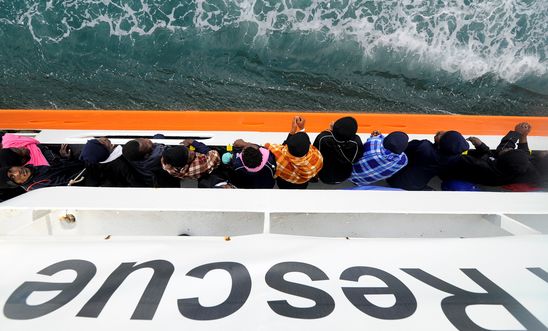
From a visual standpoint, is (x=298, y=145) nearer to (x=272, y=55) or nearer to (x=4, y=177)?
(x=4, y=177)

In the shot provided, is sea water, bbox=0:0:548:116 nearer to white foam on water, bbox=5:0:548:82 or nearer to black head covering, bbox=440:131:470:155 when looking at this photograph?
white foam on water, bbox=5:0:548:82

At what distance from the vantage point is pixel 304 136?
1.68 metres

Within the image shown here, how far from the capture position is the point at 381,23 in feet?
13.7

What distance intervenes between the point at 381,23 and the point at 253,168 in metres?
3.61

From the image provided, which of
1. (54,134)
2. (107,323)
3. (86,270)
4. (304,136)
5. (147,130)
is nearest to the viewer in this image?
(107,323)

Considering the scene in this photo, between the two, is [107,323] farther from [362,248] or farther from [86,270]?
[362,248]

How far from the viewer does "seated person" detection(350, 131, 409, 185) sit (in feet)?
5.51

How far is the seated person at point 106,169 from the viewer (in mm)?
1829

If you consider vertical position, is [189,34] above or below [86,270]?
above

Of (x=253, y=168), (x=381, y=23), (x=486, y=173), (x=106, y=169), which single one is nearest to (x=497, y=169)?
(x=486, y=173)

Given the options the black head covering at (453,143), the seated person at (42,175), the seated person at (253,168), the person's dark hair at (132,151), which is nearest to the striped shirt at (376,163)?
the black head covering at (453,143)

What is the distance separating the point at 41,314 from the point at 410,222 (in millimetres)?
1260

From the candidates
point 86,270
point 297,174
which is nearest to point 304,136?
point 297,174

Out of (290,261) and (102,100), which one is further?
(102,100)
